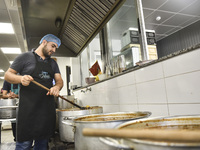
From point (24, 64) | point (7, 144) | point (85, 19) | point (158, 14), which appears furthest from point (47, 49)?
point (158, 14)

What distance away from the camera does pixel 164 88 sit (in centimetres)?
136

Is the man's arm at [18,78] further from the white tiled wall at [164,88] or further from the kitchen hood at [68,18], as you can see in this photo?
the white tiled wall at [164,88]

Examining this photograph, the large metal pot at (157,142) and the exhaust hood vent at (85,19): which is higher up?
the exhaust hood vent at (85,19)

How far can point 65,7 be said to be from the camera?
1.81 meters

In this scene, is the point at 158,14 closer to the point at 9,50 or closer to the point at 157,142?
the point at 157,142

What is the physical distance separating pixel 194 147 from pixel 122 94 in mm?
1622

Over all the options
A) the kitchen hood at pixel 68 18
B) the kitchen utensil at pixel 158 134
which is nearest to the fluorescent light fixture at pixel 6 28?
the kitchen hood at pixel 68 18

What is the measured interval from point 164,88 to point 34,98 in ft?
4.25

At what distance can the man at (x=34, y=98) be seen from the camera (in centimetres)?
160

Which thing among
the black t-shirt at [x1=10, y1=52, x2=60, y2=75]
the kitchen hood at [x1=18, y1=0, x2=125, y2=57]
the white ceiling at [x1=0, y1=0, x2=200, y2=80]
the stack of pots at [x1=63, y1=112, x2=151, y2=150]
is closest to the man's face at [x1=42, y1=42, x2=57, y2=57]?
the black t-shirt at [x1=10, y1=52, x2=60, y2=75]

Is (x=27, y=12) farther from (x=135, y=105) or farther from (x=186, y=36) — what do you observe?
(x=186, y=36)

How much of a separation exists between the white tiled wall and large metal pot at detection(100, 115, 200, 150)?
1.77ft

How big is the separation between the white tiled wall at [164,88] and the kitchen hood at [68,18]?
679 mm

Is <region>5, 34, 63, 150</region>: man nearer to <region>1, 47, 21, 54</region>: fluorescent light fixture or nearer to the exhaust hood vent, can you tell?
the exhaust hood vent
